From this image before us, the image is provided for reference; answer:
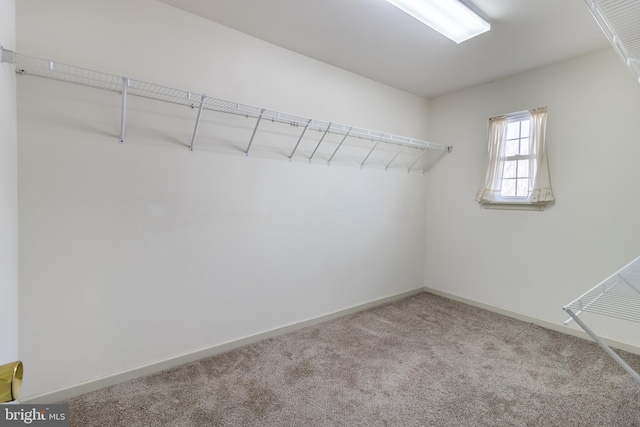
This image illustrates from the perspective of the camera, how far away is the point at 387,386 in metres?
1.88

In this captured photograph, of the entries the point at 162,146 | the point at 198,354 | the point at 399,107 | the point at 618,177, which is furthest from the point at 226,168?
the point at 618,177

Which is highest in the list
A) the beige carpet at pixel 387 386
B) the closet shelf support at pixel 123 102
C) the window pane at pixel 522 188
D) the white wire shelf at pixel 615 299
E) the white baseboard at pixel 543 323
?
the closet shelf support at pixel 123 102

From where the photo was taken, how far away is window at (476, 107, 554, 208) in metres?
Answer: 2.78

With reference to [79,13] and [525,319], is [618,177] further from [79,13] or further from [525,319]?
[79,13]

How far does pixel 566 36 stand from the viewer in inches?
88.3

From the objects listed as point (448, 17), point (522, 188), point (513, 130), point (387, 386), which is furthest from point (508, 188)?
point (387, 386)

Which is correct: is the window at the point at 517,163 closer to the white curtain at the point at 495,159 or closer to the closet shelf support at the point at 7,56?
the white curtain at the point at 495,159

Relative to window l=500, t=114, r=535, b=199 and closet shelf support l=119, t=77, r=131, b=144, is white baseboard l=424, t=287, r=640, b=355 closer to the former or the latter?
window l=500, t=114, r=535, b=199

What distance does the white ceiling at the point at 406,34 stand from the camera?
6.35 ft

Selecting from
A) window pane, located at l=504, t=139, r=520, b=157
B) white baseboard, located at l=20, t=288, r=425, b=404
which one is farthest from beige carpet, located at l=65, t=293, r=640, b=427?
window pane, located at l=504, t=139, r=520, b=157

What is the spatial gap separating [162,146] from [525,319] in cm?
362

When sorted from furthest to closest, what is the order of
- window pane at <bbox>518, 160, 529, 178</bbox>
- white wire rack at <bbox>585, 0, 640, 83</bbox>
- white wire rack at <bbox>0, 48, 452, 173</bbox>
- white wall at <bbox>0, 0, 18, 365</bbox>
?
window pane at <bbox>518, 160, 529, 178</bbox> < white wire rack at <bbox>0, 48, 452, 173</bbox> < white wire rack at <bbox>585, 0, 640, 83</bbox> < white wall at <bbox>0, 0, 18, 365</bbox>

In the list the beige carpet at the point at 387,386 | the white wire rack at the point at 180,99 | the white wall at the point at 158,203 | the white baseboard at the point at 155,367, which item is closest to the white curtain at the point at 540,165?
the white wire rack at the point at 180,99

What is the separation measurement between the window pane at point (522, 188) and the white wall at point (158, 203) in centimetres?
181
